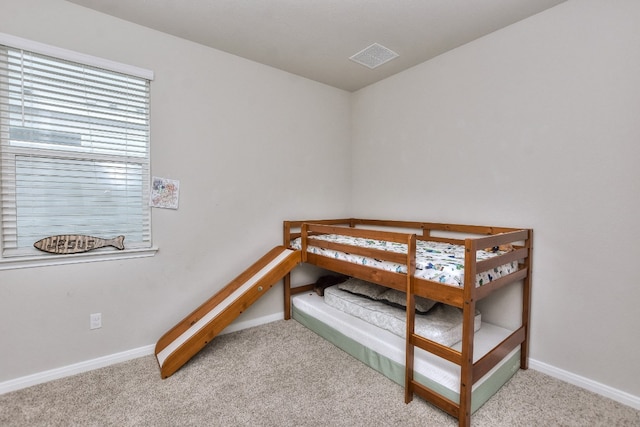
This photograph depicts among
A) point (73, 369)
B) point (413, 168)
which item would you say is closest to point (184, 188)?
point (73, 369)

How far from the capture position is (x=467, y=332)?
1506 millimetres

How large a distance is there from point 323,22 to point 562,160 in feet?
6.14

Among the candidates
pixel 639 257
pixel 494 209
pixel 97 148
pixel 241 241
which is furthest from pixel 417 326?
pixel 97 148

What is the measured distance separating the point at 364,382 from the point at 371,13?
2455 mm

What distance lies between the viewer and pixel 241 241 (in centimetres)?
275

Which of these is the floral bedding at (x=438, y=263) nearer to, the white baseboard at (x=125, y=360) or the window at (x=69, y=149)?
the white baseboard at (x=125, y=360)

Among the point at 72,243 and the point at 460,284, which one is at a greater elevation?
the point at 72,243

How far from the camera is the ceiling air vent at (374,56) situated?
99.0 inches

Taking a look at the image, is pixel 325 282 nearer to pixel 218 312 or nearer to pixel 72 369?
pixel 218 312

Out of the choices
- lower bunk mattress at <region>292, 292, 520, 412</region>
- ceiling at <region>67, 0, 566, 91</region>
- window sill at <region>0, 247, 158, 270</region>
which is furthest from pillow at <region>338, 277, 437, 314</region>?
ceiling at <region>67, 0, 566, 91</region>

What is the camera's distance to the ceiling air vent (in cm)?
251

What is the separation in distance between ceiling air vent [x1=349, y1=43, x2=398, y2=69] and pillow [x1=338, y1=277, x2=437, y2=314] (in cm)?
200

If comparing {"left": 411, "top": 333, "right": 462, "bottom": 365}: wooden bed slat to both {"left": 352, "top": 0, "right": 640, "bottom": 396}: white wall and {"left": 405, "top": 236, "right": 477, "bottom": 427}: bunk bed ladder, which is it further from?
{"left": 352, "top": 0, "right": 640, "bottom": 396}: white wall

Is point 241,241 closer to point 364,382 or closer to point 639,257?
point 364,382
